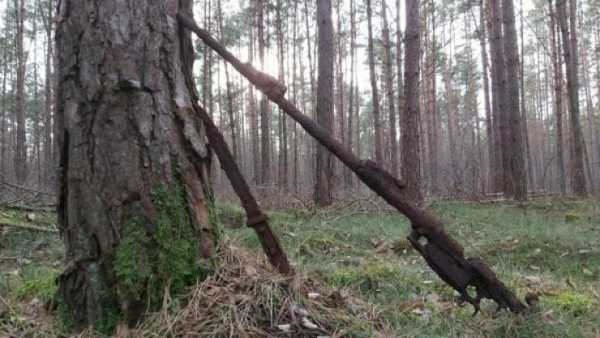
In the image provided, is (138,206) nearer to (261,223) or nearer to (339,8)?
(261,223)

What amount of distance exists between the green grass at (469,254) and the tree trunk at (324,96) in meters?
1.37

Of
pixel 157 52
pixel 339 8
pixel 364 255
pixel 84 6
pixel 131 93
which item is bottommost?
pixel 364 255

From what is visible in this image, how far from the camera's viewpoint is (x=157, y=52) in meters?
1.67

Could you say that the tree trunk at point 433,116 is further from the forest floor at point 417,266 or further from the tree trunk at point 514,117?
the forest floor at point 417,266

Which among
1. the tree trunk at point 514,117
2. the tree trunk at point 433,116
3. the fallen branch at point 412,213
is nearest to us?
the fallen branch at point 412,213

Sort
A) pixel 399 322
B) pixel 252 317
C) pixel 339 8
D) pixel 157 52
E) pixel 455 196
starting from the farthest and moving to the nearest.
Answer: pixel 339 8
pixel 455 196
pixel 399 322
pixel 157 52
pixel 252 317

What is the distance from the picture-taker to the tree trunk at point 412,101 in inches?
323

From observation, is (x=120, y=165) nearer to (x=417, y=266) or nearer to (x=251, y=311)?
(x=251, y=311)

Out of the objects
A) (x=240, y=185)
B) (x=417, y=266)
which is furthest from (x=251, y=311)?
(x=417, y=266)

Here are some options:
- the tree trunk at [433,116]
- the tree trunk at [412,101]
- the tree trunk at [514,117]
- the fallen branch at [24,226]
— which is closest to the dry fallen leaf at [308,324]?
the fallen branch at [24,226]

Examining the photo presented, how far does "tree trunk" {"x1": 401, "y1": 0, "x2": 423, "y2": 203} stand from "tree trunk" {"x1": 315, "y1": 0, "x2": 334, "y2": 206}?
5.00 ft

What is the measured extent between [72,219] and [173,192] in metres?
0.40

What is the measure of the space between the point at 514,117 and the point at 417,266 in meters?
7.52

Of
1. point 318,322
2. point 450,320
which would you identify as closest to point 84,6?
point 318,322
